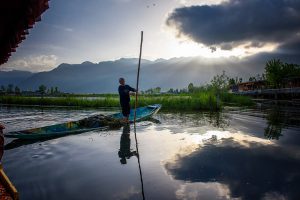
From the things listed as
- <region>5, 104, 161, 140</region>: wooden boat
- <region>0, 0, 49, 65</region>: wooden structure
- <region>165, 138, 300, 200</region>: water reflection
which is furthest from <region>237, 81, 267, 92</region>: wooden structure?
<region>0, 0, 49, 65</region>: wooden structure

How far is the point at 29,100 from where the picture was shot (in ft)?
129

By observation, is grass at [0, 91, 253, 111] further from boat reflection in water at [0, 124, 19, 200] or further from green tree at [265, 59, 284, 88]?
green tree at [265, 59, 284, 88]

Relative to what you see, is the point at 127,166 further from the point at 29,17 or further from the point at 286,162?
the point at 29,17

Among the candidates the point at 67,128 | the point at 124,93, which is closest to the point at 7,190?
the point at 67,128

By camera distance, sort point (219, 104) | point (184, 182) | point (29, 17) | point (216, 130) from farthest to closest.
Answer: point (219, 104) < point (216, 130) < point (184, 182) < point (29, 17)

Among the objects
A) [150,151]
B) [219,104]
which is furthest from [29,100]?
[150,151]

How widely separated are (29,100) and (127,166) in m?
36.9

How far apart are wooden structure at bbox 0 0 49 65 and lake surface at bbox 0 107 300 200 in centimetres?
361

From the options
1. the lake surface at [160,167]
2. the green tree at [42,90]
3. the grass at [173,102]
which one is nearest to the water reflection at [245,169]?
the lake surface at [160,167]

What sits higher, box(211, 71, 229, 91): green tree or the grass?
box(211, 71, 229, 91): green tree

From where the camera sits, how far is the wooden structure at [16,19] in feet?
6.63

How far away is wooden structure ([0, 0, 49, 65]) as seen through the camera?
202 cm

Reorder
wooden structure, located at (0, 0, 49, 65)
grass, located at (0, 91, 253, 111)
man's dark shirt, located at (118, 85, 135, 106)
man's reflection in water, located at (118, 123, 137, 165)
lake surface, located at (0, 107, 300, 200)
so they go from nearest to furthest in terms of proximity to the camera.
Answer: wooden structure, located at (0, 0, 49, 65), lake surface, located at (0, 107, 300, 200), man's reflection in water, located at (118, 123, 137, 165), man's dark shirt, located at (118, 85, 135, 106), grass, located at (0, 91, 253, 111)

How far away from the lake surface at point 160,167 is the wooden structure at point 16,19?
3.61 metres
